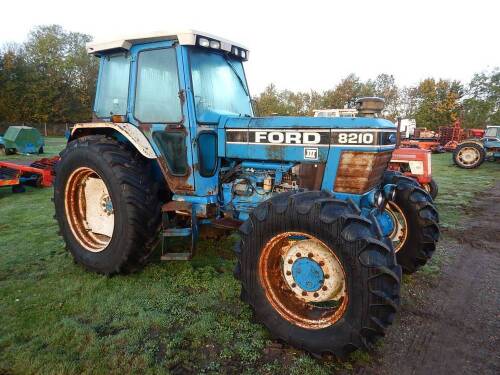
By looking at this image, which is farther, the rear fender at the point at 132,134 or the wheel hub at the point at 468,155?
the wheel hub at the point at 468,155

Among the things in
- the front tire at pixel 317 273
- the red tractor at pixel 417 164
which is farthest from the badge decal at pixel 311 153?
the red tractor at pixel 417 164

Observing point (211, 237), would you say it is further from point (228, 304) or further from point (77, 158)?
point (77, 158)

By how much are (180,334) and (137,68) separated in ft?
8.64

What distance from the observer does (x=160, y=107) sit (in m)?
3.73

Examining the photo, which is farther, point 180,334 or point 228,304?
point 228,304

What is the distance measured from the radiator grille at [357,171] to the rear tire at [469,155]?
47.1ft

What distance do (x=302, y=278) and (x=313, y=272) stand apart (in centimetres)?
10

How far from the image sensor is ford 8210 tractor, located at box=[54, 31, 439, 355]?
2.54m

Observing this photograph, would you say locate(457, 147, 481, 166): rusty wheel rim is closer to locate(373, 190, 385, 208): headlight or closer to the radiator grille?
locate(373, 190, 385, 208): headlight

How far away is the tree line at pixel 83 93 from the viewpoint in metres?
33.2

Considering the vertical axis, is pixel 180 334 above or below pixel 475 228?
below

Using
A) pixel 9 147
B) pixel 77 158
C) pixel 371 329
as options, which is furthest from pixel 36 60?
pixel 371 329

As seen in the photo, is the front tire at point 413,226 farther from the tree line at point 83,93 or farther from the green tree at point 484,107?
the green tree at point 484,107

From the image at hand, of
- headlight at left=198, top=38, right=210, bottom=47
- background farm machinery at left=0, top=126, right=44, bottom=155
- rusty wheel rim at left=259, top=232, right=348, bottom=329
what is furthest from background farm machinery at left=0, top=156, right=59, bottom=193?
background farm machinery at left=0, top=126, right=44, bottom=155
